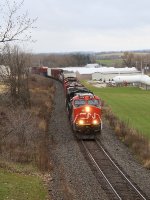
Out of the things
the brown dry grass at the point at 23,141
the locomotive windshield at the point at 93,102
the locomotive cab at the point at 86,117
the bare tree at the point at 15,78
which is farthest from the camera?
the bare tree at the point at 15,78

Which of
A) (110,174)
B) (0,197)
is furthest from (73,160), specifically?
(0,197)

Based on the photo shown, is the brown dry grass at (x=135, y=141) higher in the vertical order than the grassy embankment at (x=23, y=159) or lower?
lower

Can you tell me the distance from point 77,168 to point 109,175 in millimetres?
2054

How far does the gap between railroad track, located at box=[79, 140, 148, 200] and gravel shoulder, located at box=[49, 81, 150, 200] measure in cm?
33

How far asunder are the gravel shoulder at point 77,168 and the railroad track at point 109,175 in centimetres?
33

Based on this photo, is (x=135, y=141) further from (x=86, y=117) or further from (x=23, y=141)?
(x=23, y=141)

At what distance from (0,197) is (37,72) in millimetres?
120029

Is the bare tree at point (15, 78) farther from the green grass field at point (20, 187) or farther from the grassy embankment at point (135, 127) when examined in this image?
the green grass field at point (20, 187)

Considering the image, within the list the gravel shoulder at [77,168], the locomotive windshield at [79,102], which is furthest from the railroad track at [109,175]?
the locomotive windshield at [79,102]

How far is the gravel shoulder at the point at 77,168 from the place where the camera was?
16.6 meters

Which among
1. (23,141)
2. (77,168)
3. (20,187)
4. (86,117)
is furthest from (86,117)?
(20,187)

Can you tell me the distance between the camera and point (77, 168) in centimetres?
2084

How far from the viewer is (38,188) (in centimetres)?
1670

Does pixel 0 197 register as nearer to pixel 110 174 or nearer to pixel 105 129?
pixel 110 174
